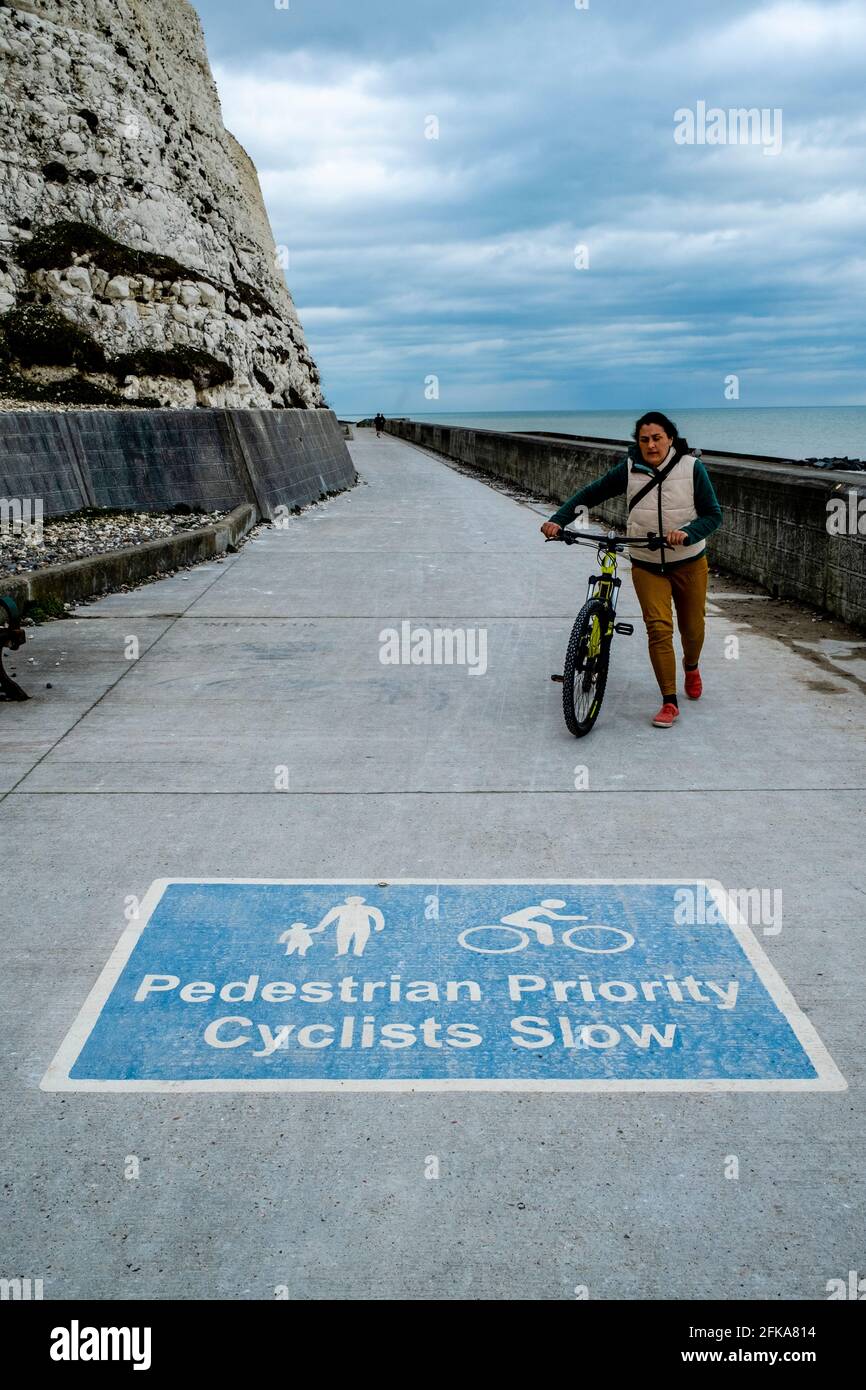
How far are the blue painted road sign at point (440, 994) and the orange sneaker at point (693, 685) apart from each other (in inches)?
130

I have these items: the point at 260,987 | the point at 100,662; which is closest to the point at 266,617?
the point at 100,662

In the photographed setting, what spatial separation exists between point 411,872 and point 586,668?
8.07ft

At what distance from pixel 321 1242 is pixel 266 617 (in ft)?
27.4

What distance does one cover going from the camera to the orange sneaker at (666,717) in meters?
7.30

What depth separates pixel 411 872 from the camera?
4.97m

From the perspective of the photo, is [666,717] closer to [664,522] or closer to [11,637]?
[664,522]

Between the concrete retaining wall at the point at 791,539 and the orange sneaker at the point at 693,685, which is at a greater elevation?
the concrete retaining wall at the point at 791,539

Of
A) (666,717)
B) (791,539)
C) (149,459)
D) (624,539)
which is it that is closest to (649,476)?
(624,539)

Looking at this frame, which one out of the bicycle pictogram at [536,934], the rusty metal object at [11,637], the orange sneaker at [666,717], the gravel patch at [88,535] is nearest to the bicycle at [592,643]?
the orange sneaker at [666,717]

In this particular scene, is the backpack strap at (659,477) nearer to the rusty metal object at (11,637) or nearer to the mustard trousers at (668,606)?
the mustard trousers at (668,606)

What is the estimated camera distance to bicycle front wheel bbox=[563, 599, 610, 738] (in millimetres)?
6824

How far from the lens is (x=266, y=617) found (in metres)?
10.8

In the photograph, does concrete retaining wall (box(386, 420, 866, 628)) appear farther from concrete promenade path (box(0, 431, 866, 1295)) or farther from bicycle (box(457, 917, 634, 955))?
bicycle (box(457, 917, 634, 955))

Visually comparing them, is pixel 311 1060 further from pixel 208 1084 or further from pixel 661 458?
pixel 661 458
